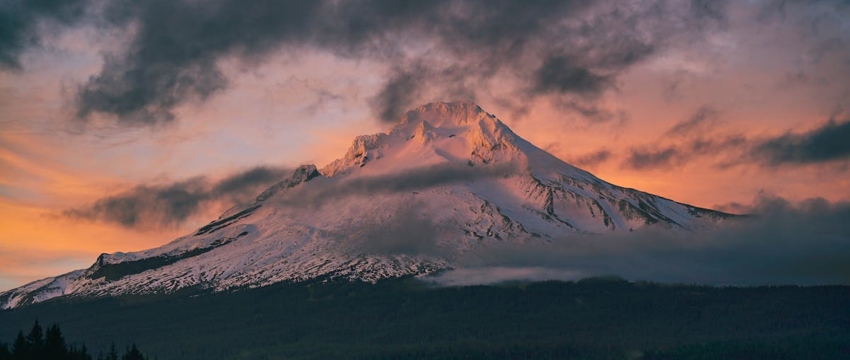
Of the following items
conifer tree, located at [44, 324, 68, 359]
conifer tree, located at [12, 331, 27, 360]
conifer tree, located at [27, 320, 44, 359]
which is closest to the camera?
conifer tree, located at [12, 331, 27, 360]

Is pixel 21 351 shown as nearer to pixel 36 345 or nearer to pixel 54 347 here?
pixel 36 345

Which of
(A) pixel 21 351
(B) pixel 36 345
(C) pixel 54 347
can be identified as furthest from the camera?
(B) pixel 36 345

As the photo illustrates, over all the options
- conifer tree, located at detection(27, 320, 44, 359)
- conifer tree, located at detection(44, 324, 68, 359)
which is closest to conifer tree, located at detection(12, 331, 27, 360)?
conifer tree, located at detection(27, 320, 44, 359)

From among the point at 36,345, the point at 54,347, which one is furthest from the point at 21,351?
the point at 54,347

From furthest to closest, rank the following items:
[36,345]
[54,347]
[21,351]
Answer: [36,345] → [54,347] → [21,351]

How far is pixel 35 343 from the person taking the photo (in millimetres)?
164625

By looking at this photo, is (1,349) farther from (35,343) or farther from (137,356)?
(137,356)

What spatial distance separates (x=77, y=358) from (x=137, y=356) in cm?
1061

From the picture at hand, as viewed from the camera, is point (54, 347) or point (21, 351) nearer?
Result: point (21, 351)

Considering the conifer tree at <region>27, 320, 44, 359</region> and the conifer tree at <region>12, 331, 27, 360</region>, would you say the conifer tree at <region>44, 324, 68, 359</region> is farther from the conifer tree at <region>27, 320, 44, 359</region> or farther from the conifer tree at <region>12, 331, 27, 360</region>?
the conifer tree at <region>12, 331, 27, 360</region>

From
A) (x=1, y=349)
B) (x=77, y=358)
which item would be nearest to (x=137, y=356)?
(x=77, y=358)

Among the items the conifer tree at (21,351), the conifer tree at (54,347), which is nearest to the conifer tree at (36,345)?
the conifer tree at (21,351)

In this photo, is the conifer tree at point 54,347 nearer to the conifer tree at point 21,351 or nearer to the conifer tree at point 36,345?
the conifer tree at point 36,345

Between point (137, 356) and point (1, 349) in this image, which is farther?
point (137, 356)
